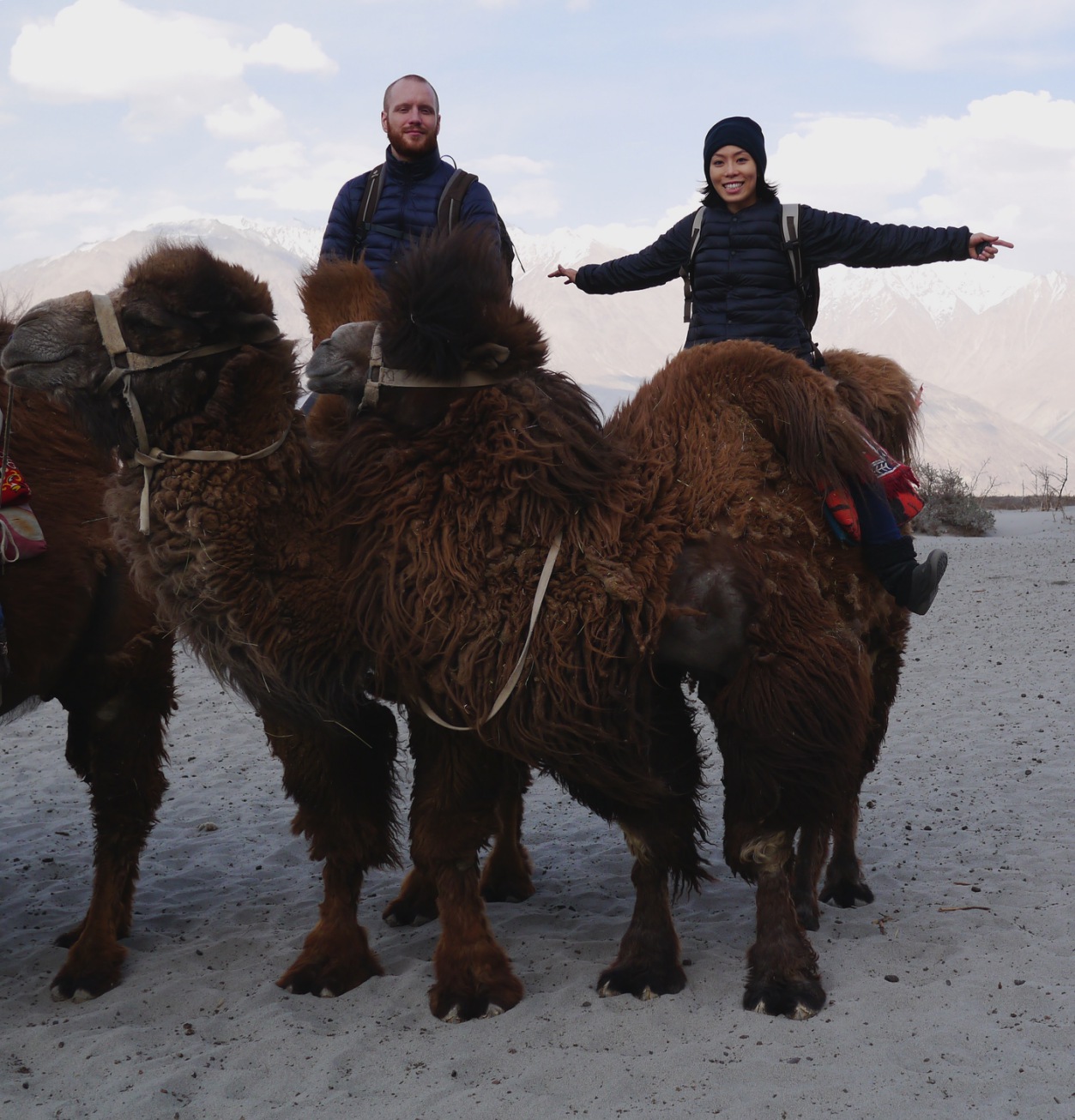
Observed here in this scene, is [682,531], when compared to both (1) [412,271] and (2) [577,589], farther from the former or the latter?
(1) [412,271]

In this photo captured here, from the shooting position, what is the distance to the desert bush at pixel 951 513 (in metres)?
20.0

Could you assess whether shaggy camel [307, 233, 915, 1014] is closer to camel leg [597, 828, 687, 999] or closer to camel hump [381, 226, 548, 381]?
camel hump [381, 226, 548, 381]

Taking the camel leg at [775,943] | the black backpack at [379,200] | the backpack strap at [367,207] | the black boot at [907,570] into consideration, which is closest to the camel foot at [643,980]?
the camel leg at [775,943]

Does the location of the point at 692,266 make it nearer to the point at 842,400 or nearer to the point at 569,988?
the point at 842,400

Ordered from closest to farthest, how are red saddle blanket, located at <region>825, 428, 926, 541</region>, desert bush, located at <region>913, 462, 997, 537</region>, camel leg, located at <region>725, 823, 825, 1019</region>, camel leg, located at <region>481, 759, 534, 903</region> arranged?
camel leg, located at <region>725, 823, 825, 1019</region>
red saddle blanket, located at <region>825, 428, 926, 541</region>
camel leg, located at <region>481, 759, 534, 903</region>
desert bush, located at <region>913, 462, 997, 537</region>

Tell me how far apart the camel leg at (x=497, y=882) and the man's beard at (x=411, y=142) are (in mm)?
2908

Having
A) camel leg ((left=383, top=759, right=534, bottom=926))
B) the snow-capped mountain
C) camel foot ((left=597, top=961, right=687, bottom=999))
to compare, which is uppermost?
the snow-capped mountain

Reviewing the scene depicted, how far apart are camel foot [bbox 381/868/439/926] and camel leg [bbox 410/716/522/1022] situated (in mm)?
928

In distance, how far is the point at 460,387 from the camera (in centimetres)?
401

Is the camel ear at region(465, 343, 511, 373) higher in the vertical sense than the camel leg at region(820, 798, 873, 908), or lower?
higher

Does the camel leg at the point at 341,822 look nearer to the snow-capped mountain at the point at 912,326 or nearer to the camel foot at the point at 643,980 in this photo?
the camel foot at the point at 643,980

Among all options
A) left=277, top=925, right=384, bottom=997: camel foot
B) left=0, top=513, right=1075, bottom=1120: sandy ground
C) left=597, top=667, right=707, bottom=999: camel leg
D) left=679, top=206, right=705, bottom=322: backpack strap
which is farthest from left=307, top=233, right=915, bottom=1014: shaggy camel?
left=277, top=925, right=384, bottom=997: camel foot

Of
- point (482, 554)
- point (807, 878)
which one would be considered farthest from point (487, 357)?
point (807, 878)

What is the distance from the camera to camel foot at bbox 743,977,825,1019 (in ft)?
13.2
